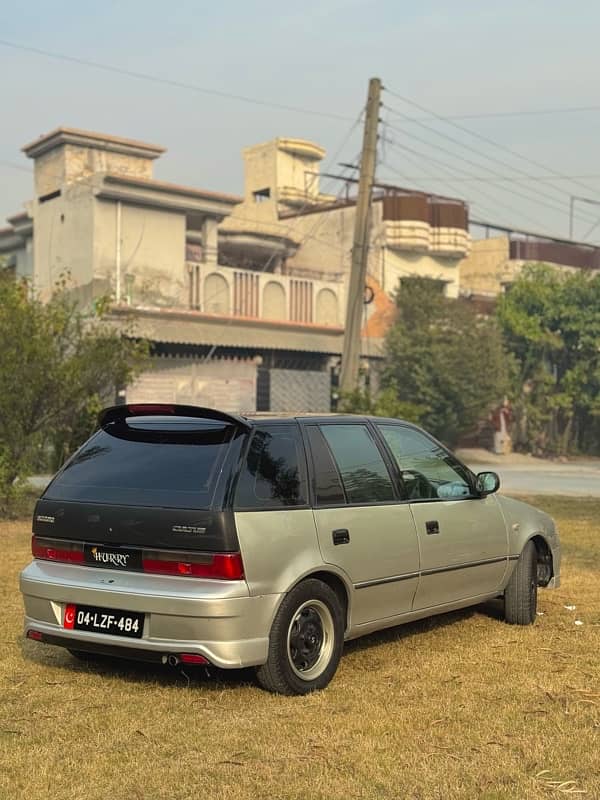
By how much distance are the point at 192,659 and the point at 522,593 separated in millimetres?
3185

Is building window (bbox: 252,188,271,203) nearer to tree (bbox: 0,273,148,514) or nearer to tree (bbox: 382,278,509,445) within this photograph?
tree (bbox: 382,278,509,445)

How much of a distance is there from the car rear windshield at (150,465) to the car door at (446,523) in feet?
4.90

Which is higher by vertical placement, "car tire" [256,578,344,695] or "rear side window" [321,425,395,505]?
"rear side window" [321,425,395,505]

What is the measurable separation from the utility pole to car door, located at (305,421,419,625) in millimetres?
15556

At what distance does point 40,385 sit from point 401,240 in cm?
3041

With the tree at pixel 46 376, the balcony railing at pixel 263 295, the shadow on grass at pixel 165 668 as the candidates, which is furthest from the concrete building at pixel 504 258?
the shadow on grass at pixel 165 668

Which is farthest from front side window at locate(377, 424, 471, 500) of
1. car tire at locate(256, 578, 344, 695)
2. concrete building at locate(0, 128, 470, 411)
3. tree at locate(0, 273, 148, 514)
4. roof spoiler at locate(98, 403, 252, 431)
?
concrete building at locate(0, 128, 470, 411)

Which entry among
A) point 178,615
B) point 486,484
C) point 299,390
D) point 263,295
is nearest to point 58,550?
point 178,615

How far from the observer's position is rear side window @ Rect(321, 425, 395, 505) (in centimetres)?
644

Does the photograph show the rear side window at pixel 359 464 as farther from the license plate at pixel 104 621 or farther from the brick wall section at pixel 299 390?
the brick wall section at pixel 299 390

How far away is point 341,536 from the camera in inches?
241

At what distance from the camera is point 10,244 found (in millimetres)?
40156

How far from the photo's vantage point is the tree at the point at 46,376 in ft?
49.3

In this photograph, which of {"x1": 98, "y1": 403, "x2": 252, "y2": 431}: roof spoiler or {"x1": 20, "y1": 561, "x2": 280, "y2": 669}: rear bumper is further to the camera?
{"x1": 98, "y1": 403, "x2": 252, "y2": 431}: roof spoiler
